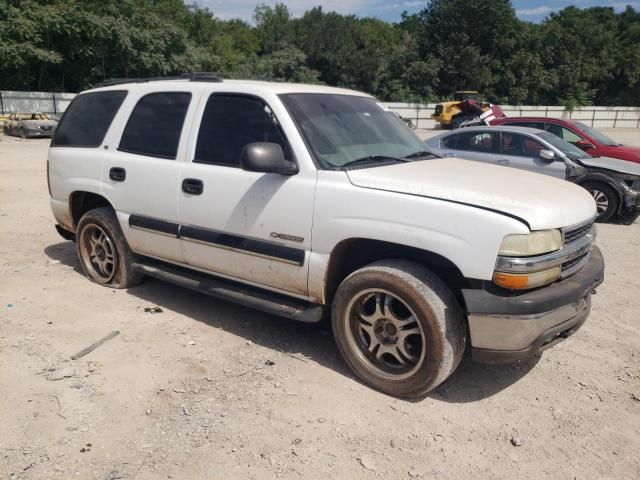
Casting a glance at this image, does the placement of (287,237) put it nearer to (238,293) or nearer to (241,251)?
(241,251)

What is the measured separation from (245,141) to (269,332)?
155 cm

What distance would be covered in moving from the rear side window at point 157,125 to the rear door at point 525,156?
6.18m

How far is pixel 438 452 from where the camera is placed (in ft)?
9.96

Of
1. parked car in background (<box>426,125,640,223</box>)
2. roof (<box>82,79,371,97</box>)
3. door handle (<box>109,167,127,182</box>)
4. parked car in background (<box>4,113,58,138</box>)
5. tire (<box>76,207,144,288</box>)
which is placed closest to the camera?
roof (<box>82,79,371,97</box>)

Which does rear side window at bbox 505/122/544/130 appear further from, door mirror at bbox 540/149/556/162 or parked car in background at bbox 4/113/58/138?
parked car in background at bbox 4/113/58/138

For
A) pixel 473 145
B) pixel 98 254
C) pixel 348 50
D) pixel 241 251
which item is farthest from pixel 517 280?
pixel 348 50

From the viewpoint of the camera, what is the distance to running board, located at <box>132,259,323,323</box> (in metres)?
3.86

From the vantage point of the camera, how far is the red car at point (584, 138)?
10328 mm

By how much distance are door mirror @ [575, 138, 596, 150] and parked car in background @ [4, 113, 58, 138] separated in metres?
21.2

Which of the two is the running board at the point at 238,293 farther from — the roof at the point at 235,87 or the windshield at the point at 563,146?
the windshield at the point at 563,146

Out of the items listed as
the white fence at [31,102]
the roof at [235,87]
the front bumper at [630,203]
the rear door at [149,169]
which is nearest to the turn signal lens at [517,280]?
the roof at [235,87]

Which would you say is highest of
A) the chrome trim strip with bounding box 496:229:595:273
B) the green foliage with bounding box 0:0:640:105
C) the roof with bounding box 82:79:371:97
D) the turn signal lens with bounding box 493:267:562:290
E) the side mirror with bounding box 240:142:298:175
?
the green foliage with bounding box 0:0:640:105

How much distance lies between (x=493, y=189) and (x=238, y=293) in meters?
2.00

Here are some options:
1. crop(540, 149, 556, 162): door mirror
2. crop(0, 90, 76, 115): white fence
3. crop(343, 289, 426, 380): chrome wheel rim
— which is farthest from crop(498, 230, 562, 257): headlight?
crop(0, 90, 76, 115): white fence
